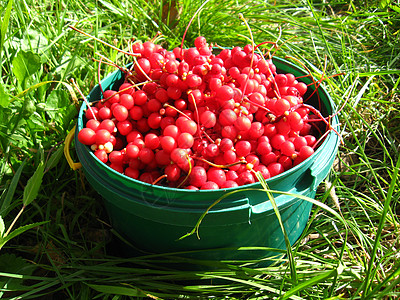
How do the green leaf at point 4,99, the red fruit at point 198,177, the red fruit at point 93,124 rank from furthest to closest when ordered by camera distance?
the green leaf at point 4,99, the red fruit at point 93,124, the red fruit at point 198,177

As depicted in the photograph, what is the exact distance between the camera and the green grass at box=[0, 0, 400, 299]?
1.17 m

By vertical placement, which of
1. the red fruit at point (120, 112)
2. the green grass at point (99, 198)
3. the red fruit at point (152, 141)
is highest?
the red fruit at point (120, 112)

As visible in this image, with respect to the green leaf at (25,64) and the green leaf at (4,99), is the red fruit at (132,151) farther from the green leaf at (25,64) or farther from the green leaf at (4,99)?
the green leaf at (25,64)

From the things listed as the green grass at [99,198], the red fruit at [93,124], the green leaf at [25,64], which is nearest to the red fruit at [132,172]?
the red fruit at [93,124]

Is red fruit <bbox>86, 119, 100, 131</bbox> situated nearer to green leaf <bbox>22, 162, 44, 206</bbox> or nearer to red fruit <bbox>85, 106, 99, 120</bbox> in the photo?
red fruit <bbox>85, 106, 99, 120</bbox>

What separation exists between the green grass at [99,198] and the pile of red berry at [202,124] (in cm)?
17

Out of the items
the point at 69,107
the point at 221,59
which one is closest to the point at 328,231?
the point at 221,59

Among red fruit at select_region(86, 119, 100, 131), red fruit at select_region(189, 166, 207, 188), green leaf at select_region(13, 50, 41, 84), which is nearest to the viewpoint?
red fruit at select_region(189, 166, 207, 188)

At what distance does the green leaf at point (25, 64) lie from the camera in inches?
60.3

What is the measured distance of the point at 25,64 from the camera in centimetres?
154

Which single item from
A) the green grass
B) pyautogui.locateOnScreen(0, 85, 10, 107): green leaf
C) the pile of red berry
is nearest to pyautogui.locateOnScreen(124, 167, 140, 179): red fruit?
the pile of red berry

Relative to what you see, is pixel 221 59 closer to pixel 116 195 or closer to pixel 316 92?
pixel 316 92

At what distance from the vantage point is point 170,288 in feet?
3.84

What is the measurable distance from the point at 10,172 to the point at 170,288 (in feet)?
2.42
